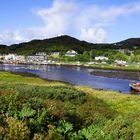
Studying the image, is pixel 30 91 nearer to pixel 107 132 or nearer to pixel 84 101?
pixel 84 101

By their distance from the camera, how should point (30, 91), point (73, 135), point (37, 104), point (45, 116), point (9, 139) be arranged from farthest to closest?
point (30, 91)
point (37, 104)
point (45, 116)
point (73, 135)
point (9, 139)

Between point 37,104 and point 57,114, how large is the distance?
1.45 metres

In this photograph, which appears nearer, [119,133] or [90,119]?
[119,133]

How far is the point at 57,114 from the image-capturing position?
15.8 m

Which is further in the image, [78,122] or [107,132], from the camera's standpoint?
[78,122]

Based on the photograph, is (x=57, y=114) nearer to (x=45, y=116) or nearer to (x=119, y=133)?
(x=45, y=116)

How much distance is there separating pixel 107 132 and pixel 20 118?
3.21 meters

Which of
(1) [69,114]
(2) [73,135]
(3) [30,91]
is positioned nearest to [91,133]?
(2) [73,135]

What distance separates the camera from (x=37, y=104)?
1694cm

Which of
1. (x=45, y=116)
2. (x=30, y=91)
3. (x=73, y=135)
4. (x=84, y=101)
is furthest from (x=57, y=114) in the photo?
(x=84, y=101)

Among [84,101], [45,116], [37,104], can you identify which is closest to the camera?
[45,116]

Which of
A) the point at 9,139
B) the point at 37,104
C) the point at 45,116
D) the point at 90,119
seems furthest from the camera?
the point at 90,119

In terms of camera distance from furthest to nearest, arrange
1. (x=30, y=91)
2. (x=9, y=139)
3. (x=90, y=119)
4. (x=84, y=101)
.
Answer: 1. (x=84, y=101)
2. (x=30, y=91)
3. (x=90, y=119)
4. (x=9, y=139)

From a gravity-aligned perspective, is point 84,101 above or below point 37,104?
below
